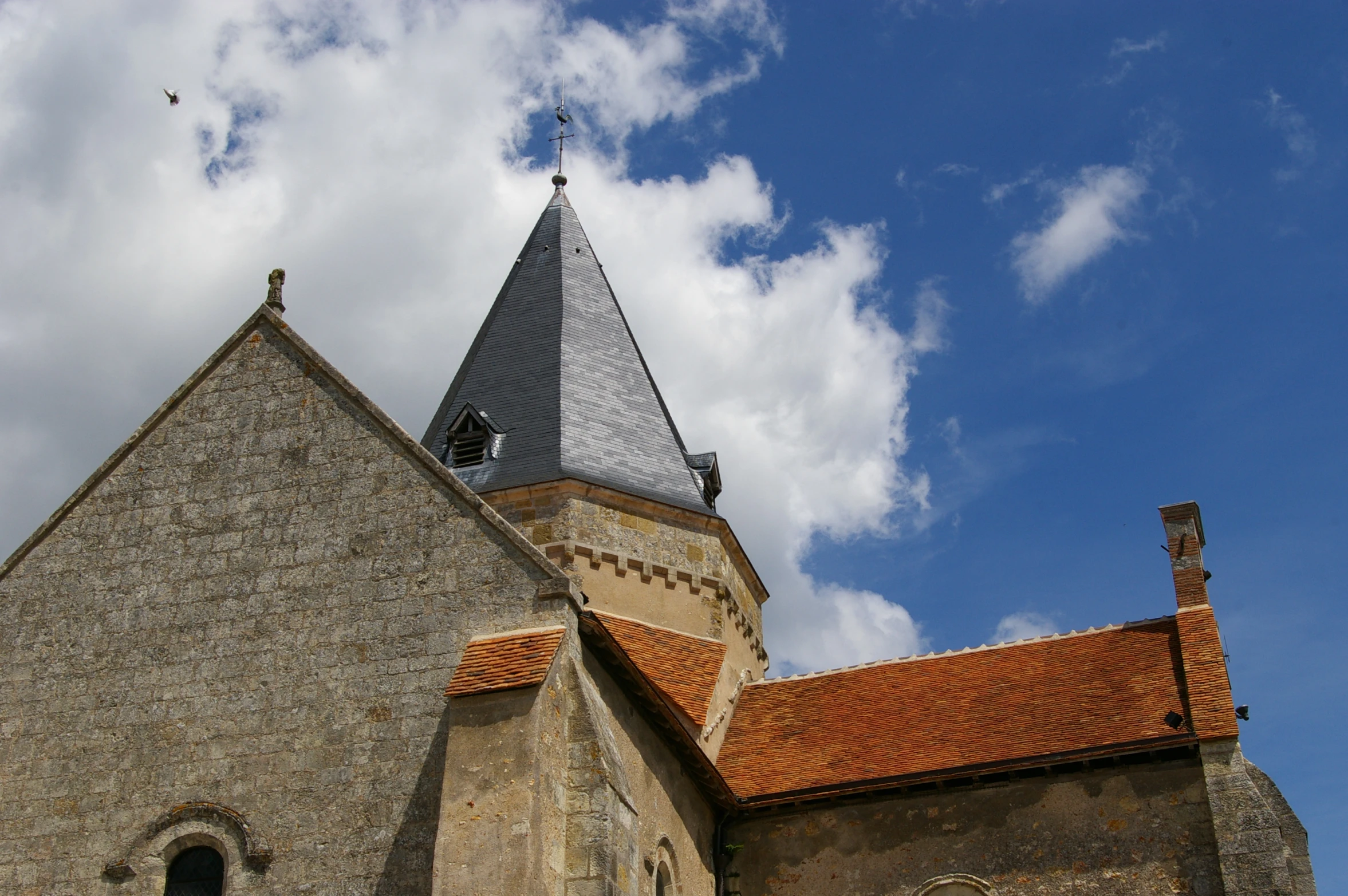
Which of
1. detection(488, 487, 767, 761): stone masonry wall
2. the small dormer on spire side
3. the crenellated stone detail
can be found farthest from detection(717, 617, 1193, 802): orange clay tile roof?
the small dormer on spire side

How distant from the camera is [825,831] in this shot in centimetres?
1538

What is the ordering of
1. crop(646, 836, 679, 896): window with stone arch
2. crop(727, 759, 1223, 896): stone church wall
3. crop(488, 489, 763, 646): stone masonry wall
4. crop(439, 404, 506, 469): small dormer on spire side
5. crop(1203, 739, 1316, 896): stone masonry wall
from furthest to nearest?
crop(439, 404, 506, 469): small dormer on spire side < crop(488, 489, 763, 646): stone masonry wall < crop(727, 759, 1223, 896): stone church wall < crop(1203, 739, 1316, 896): stone masonry wall < crop(646, 836, 679, 896): window with stone arch

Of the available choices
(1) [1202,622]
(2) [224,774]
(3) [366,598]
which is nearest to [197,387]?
(3) [366,598]

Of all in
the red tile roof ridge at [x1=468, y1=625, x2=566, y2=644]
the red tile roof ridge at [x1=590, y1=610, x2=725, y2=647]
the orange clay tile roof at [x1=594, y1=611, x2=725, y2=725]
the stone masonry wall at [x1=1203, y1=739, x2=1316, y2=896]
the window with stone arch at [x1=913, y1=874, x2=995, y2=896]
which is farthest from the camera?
the red tile roof ridge at [x1=590, y1=610, x2=725, y2=647]

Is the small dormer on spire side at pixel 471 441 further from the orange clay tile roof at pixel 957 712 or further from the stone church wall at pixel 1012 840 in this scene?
the stone church wall at pixel 1012 840

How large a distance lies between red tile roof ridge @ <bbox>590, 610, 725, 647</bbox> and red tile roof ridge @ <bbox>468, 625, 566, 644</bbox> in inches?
226

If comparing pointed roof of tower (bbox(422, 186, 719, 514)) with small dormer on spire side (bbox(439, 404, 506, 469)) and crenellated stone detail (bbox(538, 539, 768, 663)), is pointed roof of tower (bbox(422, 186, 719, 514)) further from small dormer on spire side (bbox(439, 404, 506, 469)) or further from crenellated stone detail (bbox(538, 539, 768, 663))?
crenellated stone detail (bbox(538, 539, 768, 663))

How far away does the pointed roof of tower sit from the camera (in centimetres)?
1883

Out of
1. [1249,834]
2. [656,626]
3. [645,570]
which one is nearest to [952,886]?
[1249,834]

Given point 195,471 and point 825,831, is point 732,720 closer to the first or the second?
point 825,831

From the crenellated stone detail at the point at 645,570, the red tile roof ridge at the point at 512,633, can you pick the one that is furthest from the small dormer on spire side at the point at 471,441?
the red tile roof ridge at the point at 512,633

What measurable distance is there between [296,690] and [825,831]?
22.0 ft

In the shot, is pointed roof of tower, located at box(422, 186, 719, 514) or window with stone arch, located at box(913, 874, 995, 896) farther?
pointed roof of tower, located at box(422, 186, 719, 514)

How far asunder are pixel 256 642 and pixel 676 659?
6.93m
